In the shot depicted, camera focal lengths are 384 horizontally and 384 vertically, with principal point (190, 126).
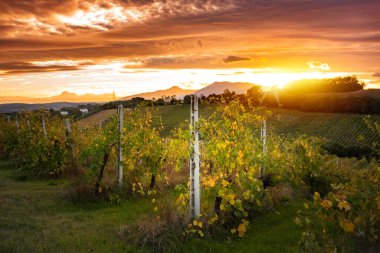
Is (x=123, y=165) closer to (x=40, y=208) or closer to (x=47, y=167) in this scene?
(x=40, y=208)

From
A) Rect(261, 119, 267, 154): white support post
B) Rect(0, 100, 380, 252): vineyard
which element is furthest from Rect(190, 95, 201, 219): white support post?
Rect(261, 119, 267, 154): white support post

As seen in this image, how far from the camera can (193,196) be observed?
282 inches

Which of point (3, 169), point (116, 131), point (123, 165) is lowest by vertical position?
point (3, 169)

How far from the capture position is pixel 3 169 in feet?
54.0

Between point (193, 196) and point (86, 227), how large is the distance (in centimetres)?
217

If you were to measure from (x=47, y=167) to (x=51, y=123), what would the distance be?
4.17m

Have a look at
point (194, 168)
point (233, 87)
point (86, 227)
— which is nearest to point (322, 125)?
point (194, 168)

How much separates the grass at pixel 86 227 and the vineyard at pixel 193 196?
0.02m

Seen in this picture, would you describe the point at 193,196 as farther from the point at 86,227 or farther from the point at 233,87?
the point at 233,87

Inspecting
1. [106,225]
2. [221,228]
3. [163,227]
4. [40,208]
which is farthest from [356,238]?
[40,208]

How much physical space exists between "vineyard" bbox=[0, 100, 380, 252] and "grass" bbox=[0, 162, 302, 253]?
22mm

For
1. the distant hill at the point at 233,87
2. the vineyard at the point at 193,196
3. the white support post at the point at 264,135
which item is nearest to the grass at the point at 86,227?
the vineyard at the point at 193,196

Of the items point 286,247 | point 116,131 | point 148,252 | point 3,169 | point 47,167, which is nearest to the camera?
point 148,252

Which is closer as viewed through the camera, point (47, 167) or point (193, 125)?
point (193, 125)
